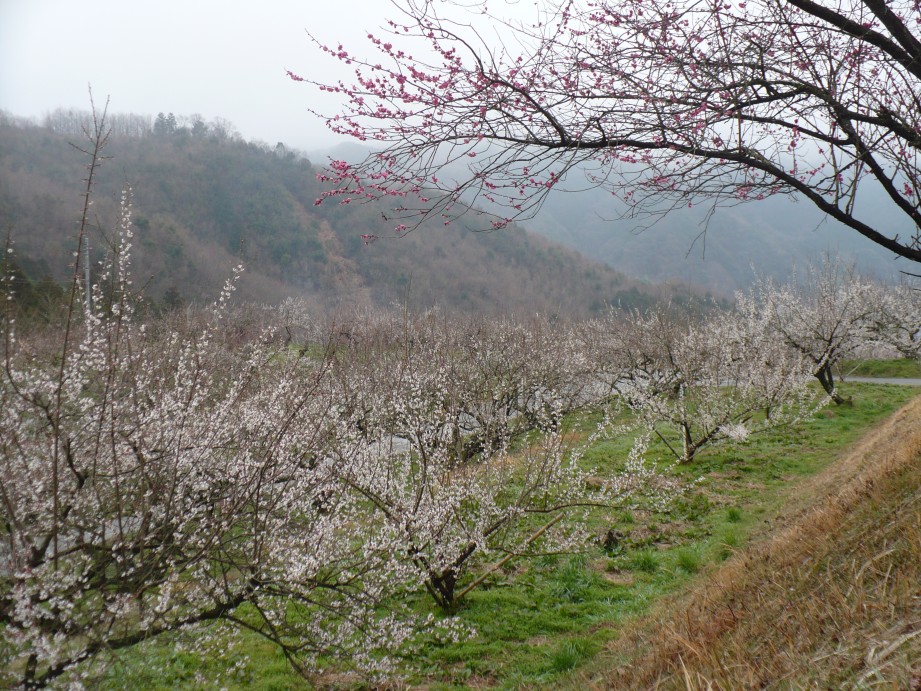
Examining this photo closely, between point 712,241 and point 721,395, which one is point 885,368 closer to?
point 721,395

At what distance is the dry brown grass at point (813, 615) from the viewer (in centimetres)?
248

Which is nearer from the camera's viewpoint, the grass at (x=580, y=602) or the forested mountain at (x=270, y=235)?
the grass at (x=580, y=602)

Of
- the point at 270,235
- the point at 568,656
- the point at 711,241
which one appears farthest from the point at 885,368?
the point at 711,241

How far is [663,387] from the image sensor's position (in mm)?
17938

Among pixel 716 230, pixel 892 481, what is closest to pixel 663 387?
pixel 892 481

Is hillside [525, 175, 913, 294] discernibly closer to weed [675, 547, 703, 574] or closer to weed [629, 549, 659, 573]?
weed [629, 549, 659, 573]

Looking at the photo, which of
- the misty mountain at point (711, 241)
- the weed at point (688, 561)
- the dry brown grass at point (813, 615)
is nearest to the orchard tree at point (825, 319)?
the weed at point (688, 561)

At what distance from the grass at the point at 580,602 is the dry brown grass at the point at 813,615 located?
0.14 meters

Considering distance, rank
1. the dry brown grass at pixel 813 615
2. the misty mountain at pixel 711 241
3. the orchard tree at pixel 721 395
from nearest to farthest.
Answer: the dry brown grass at pixel 813 615
the orchard tree at pixel 721 395
the misty mountain at pixel 711 241

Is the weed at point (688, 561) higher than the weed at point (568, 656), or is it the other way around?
the weed at point (688, 561)

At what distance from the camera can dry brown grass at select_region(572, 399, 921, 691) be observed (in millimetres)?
2479

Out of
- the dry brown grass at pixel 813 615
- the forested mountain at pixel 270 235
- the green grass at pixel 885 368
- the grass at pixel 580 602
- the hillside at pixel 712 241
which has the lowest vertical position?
the grass at pixel 580 602

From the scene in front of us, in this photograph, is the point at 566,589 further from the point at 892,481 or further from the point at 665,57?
the point at 665,57

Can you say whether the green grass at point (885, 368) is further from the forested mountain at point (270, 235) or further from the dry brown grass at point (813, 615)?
the dry brown grass at point (813, 615)
